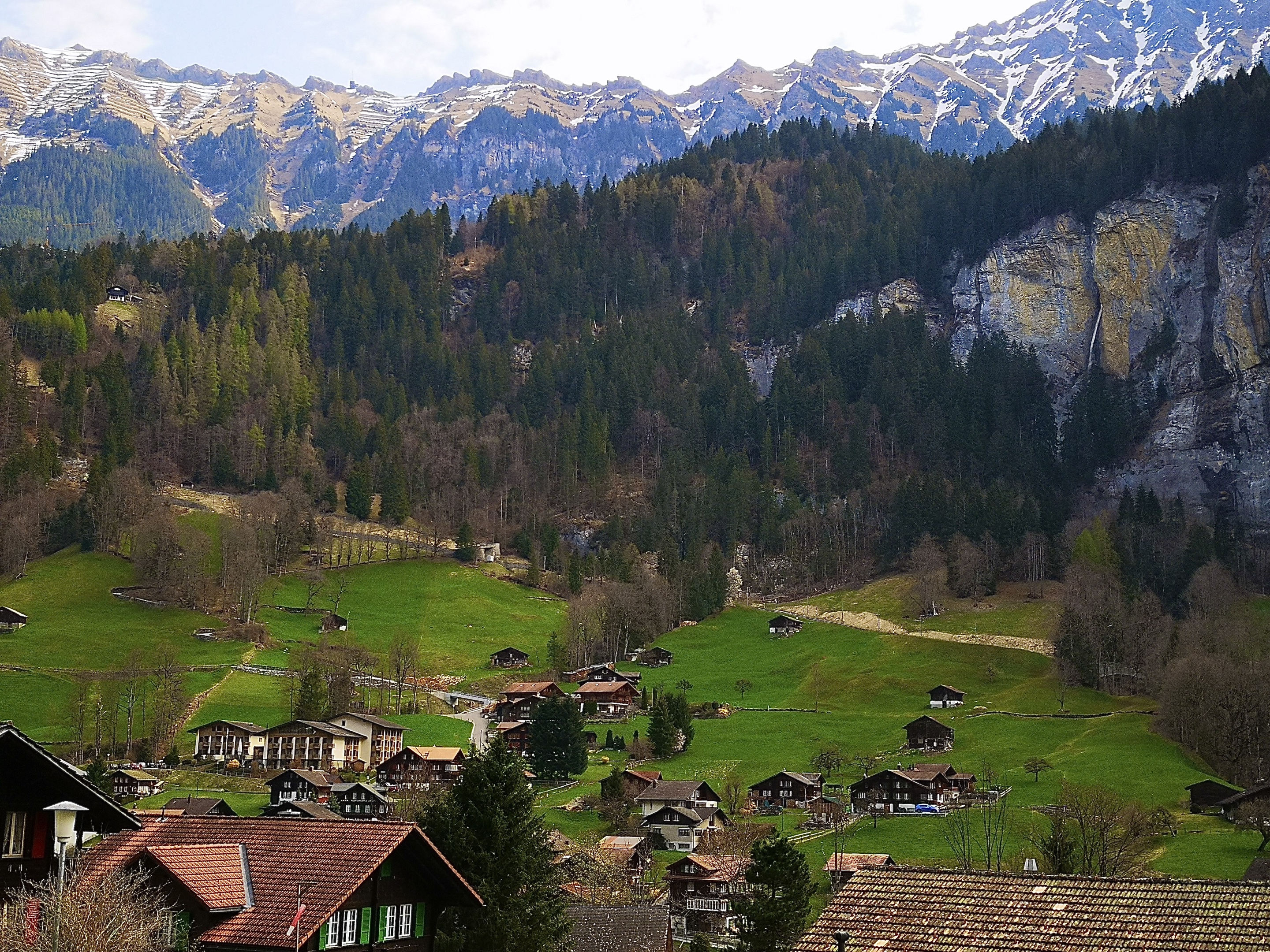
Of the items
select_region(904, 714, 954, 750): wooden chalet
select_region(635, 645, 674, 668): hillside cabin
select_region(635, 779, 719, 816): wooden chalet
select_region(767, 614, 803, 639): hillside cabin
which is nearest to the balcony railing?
select_region(635, 779, 719, 816): wooden chalet

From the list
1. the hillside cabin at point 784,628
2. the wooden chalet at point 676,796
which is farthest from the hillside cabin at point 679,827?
the hillside cabin at point 784,628

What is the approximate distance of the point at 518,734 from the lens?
123938 millimetres

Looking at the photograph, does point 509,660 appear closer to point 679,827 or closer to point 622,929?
point 679,827

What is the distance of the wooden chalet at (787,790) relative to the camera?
98.5 m

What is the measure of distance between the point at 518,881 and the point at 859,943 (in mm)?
14206

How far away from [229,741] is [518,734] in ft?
84.7

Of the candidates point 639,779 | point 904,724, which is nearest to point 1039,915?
point 639,779

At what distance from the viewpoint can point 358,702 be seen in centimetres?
13475

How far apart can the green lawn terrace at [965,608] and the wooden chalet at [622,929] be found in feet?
283

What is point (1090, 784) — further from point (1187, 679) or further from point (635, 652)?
point (635, 652)

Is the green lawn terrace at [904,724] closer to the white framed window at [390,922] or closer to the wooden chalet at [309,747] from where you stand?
the wooden chalet at [309,747]

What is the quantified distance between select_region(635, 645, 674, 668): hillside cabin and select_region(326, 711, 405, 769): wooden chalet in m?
42.9

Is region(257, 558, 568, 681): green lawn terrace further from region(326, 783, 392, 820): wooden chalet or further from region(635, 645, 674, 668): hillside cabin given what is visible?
region(326, 783, 392, 820): wooden chalet

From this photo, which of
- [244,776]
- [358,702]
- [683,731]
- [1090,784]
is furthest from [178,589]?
[1090,784]
